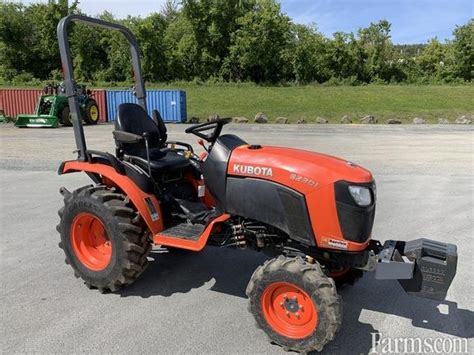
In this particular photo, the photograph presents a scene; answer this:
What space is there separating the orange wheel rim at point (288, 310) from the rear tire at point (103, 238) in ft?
3.75

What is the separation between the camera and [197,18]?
41500 millimetres

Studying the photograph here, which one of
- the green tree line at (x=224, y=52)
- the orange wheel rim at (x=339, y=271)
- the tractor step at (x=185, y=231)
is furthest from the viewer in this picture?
the green tree line at (x=224, y=52)

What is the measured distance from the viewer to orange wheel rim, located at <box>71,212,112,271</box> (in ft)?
12.9

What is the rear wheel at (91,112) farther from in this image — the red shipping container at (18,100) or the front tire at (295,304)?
the front tire at (295,304)

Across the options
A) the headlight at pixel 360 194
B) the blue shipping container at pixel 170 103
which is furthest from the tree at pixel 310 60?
the headlight at pixel 360 194

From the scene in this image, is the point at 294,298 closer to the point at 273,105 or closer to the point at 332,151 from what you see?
the point at 332,151

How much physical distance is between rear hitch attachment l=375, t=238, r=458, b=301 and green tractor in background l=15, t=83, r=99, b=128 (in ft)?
53.0

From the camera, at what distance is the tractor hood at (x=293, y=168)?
9.75 feet

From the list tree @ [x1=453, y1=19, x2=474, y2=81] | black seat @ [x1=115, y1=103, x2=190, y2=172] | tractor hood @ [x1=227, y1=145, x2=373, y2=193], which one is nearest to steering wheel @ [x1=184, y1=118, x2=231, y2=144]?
tractor hood @ [x1=227, y1=145, x2=373, y2=193]

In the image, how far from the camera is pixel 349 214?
9.59 ft

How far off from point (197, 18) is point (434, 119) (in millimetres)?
26539

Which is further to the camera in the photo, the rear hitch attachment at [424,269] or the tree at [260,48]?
the tree at [260,48]

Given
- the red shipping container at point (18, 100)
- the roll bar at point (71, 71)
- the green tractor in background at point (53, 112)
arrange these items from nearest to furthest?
1. the roll bar at point (71, 71)
2. the green tractor in background at point (53, 112)
3. the red shipping container at point (18, 100)

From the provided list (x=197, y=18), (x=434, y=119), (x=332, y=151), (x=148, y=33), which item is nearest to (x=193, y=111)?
(x=434, y=119)
